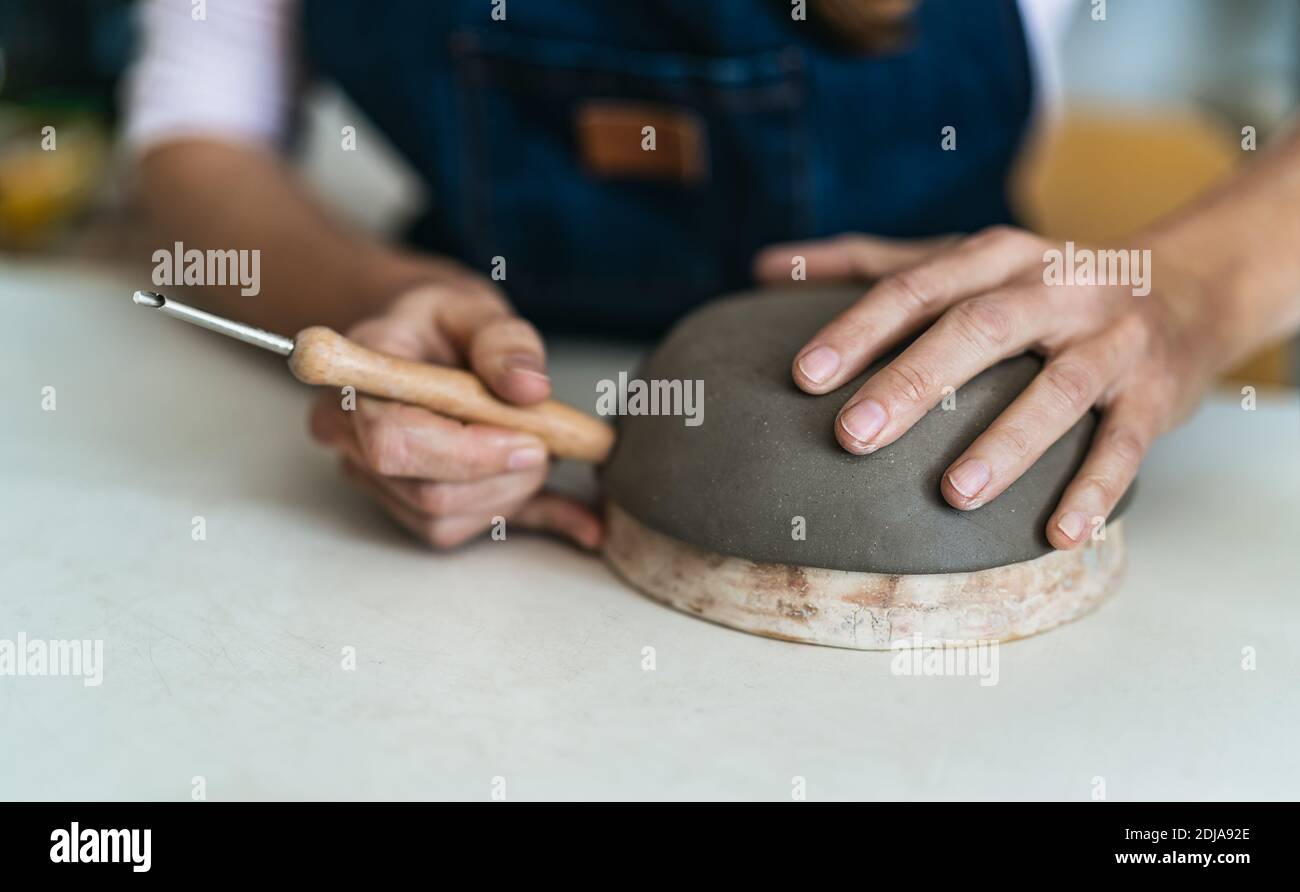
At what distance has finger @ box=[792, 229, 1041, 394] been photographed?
0.75 metres

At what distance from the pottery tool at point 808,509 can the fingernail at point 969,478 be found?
0.06 feet

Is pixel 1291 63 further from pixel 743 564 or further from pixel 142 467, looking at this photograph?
pixel 142 467

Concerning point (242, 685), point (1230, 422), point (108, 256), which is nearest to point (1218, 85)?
point (1230, 422)

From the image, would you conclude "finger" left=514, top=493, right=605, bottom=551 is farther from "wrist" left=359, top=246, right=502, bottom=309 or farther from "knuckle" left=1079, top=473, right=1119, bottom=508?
"knuckle" left=1079, top=473, right=1119, bottom=508

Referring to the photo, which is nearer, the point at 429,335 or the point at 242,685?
the point at 242,685

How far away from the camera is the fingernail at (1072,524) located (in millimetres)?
734

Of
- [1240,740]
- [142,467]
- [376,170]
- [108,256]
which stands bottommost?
[1240,740]

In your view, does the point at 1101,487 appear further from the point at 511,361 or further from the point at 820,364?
the point at 511,361

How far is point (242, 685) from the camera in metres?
0.71

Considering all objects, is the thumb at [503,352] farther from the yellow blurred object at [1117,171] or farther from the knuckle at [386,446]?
the yellow blurred object at [1117,171]

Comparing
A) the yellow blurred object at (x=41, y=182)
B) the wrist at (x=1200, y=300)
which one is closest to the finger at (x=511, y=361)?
the wrist at (x=1200, y=300)

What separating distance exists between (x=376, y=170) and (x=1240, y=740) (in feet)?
Result: 5.53

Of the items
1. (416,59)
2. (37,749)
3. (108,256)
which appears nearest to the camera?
(37,749)
